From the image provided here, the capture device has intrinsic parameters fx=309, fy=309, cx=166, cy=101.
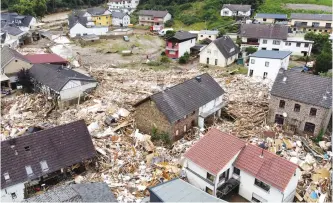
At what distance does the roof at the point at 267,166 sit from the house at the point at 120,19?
233 feet

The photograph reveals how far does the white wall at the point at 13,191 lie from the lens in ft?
63.6

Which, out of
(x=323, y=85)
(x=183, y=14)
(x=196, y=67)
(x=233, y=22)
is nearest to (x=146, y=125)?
(x=323, y=85)

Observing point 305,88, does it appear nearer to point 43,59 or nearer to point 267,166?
point 267,166

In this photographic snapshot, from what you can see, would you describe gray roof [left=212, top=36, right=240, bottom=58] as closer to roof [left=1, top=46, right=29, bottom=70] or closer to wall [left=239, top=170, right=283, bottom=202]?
roof [left=1, top=46, right=29, bottom=70]

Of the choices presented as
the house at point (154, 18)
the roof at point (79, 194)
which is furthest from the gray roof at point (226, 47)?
the roof at point (79, 194)

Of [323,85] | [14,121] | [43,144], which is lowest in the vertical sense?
[14,121]

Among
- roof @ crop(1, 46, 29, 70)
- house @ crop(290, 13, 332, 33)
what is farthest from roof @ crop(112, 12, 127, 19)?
roof @ crop(1, 46, 29, 70)

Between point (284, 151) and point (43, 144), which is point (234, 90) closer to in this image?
point (284, 151)

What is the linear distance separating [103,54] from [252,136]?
3618 cm

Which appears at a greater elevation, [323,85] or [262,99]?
[323,85]

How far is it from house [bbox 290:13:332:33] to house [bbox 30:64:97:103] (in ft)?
167

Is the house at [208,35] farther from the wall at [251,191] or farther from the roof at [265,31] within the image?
the wall at [251,191]

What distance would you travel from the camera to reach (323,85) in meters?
27.2

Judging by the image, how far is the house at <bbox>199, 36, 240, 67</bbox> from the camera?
4822 centimetres
